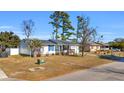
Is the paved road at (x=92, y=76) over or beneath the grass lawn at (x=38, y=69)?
beneath

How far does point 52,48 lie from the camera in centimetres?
3322

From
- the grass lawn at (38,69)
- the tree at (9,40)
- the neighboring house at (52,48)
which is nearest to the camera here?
the grass lawn at (38,69)

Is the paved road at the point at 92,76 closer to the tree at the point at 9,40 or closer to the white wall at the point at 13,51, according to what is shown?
the white wall at the point at 13,51

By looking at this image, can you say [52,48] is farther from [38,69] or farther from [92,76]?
[92,76]

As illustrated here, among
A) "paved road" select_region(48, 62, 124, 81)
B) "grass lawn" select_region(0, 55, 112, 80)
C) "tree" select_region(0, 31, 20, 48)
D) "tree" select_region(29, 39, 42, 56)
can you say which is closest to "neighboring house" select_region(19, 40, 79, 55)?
"tree" select_region(29, 39, 42, 56)

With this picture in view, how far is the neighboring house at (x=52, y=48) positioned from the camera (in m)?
32.0

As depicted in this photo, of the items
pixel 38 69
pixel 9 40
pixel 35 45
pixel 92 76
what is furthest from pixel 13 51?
pixel 92 76

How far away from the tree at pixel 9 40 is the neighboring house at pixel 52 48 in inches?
153

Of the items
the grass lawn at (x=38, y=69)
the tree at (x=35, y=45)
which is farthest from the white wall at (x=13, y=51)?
the grass lawn at (x=38, y=69)

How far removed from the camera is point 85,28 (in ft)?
108

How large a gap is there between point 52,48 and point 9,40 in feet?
33.8
